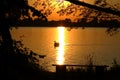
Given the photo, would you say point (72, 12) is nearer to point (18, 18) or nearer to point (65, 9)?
point (65, 9)

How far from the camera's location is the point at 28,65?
8828 millimetres

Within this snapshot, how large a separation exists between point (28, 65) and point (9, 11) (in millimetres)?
1246

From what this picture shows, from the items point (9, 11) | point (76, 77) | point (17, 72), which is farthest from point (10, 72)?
point (76, 77)

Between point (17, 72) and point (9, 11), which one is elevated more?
point (9, 11)

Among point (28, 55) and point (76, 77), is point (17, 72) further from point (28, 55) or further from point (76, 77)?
point (76, 77)

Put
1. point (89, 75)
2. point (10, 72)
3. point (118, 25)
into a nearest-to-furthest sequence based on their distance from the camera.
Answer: point (10, 72) < point (118, 25) < point (89, 75)

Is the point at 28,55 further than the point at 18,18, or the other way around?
the point at 18,18

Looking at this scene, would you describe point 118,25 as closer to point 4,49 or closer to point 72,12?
point 72,12

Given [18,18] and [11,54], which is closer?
[11,54]

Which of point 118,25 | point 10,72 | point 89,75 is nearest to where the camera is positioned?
point 10,72

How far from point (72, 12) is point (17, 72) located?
1963mm

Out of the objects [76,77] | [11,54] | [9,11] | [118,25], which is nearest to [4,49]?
[11,54]

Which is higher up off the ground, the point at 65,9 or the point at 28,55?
the point at 65,9

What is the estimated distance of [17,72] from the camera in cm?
871
